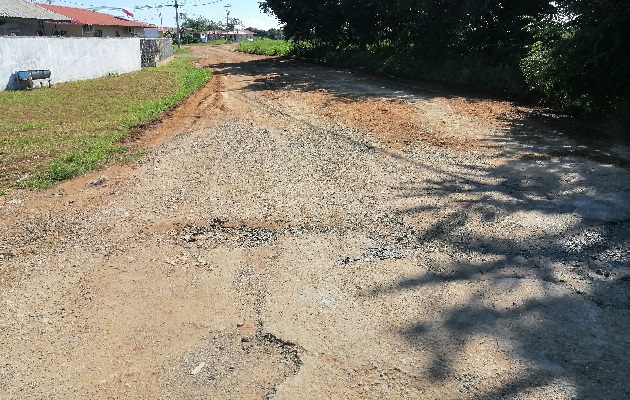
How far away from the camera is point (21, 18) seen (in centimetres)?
2253

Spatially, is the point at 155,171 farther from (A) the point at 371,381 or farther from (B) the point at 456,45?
(B) the point at 456,45

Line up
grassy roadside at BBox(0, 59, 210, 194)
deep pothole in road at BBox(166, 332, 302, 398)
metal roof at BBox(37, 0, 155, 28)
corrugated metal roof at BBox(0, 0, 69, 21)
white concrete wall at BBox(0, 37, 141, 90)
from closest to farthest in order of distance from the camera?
deep pothole in road at BBox(166, 332, 302, 398), grassy roadside at BBox(0, 59, 210, 194), white concrete wall at BBox(0, 37, 141, 90), corrugated metal roof at BBox(0, 0, 69, 21), metal roof at BBox(37, 0, 155, 28)

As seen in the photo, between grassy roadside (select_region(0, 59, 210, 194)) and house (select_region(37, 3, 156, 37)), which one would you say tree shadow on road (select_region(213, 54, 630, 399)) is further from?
house (select_region(37, 3, 156, 37))

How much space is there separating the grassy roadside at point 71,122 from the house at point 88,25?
18104 mm

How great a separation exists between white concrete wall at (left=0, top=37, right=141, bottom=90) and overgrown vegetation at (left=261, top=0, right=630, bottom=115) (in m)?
9.11

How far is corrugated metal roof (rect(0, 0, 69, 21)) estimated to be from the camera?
21.7 m

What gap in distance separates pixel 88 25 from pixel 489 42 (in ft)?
102

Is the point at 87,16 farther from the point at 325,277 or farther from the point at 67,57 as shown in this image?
the point at 325,277

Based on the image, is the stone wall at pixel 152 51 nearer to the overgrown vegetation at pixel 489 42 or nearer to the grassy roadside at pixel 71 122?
the overgrown vegetation at pixel 489 42

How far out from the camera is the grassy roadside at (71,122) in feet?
23.0

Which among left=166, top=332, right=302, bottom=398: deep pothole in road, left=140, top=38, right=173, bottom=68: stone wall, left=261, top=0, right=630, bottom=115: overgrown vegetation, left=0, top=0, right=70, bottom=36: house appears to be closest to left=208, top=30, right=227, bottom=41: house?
left=140, top=38, right=173, bottom=68: stone wall

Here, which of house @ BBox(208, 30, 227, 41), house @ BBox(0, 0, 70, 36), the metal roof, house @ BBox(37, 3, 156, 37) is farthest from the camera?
house @ BBox(208, 30, 227, 41)

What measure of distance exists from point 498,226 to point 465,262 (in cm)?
90

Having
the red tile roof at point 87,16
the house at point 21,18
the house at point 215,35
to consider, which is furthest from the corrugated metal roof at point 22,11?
the house at point 215,35
